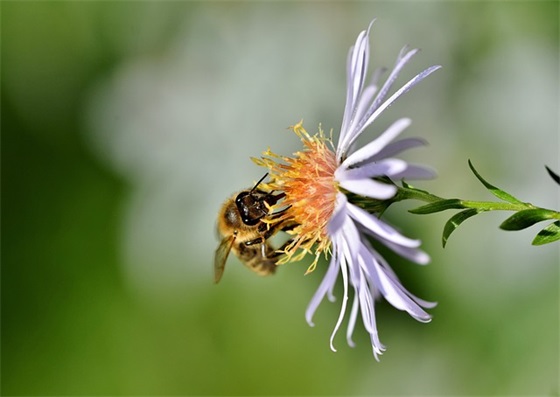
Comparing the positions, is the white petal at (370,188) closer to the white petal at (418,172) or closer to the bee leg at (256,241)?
the white petal at (418,172)

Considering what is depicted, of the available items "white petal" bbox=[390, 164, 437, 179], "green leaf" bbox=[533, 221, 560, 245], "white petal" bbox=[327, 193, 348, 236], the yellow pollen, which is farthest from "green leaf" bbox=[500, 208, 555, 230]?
the yellow pollen

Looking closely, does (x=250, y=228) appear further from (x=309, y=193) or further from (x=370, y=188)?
(x=370, y=188)

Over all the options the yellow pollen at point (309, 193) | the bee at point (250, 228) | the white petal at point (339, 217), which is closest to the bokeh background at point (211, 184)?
the bee at point (250, 228)

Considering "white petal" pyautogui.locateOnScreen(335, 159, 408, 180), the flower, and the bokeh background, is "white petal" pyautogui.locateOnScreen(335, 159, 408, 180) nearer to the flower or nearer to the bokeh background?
the flower

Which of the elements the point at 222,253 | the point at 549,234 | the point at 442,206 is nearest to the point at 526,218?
the point at 549,234

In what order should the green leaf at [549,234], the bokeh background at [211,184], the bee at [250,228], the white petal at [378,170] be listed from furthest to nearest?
the bokeh background at [211,184], the bee at [250,228], the green leaf at [549,234], the white petal at [378,170]
